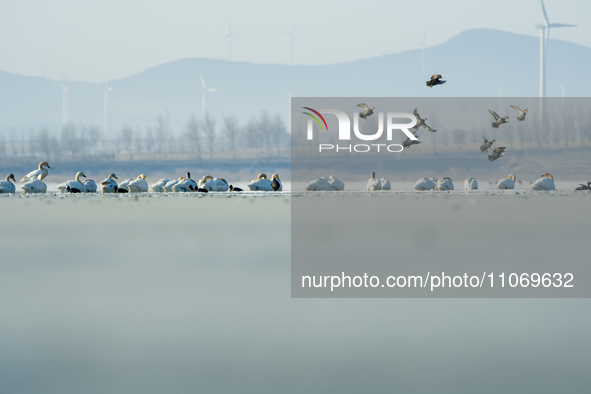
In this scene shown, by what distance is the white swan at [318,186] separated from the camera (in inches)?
2229

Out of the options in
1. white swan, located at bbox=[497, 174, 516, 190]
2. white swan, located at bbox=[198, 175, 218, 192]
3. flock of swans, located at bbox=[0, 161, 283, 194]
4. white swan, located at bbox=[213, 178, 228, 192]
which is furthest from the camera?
white swan, located at bbox=[213, 178, 228, 192]

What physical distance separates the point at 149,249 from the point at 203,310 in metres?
10.7

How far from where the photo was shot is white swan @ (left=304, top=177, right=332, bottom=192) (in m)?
56.6

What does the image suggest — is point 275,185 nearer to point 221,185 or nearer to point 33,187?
point 221,185

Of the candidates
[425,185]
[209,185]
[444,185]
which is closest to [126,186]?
[209,185]

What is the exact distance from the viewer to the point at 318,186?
187ft

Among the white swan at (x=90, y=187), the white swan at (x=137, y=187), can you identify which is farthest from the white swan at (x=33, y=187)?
the white swan at (x=137, y=187)

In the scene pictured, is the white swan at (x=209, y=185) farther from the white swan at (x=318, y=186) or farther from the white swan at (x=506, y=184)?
the white swan at (x=506, y=184)

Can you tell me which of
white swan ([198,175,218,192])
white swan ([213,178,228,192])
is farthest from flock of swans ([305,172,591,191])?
white swan ([198,175,218,192])

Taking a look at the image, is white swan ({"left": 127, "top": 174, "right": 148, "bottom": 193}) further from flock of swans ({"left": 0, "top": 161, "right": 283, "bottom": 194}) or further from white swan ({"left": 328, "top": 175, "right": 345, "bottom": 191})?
white swan ({"left": 328, "top": 175, "right": 345, "bottom": 191})

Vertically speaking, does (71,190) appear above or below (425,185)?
below

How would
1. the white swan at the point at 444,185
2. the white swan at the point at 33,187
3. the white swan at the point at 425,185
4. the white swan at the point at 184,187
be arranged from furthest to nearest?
the white swan at the point at 425,185 < the white swan at the point at 444,185 < the white swan at the point at 184,187 < the white swan at the point at 33,187

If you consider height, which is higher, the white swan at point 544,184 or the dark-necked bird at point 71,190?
the white swan at point 544,184

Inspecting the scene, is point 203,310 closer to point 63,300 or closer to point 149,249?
point 63,300
